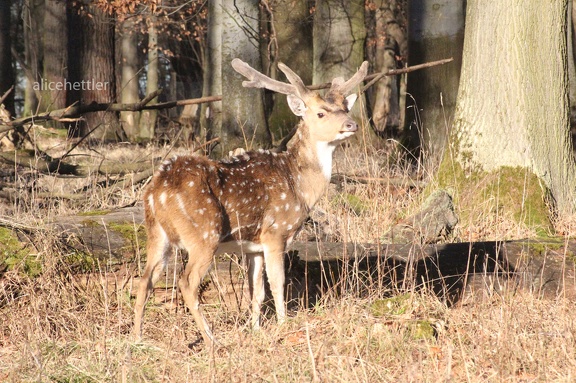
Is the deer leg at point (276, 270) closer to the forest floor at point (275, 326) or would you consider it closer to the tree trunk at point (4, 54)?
the forest floor at point (275, 326)

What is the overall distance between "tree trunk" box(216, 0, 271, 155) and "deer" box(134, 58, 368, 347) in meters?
2.54

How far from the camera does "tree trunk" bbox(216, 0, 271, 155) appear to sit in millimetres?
9367

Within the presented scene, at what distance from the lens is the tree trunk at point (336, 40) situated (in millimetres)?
15102

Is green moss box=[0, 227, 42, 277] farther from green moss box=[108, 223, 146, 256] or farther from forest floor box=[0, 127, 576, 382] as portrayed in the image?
green moss box=[108, 223, 146, 256]

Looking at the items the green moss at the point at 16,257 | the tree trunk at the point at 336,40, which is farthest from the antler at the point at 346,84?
the tree trunk at the point at 336,40

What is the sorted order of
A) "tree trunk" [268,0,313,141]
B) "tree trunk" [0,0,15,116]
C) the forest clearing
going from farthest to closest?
"tree trunk" [268,0,313,141]
"tree trunk" [0,0,15,116]
the forest clearing

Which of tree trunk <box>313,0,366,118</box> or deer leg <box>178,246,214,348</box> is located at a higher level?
tree trunk <box>313,0,366,118</box>

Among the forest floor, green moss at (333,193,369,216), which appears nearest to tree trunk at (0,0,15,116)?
green moss at (333,193,369,216)

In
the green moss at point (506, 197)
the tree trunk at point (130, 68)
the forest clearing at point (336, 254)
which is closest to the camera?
the forest clearing at point (336, 254)

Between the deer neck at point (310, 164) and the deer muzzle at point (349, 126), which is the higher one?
the deer muzzle at point (349, 126)

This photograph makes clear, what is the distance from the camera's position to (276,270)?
604 cm

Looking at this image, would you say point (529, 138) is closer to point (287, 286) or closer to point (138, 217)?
point (287, 286)

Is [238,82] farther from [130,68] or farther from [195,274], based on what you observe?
[130,68]

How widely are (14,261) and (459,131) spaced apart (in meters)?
4.67
